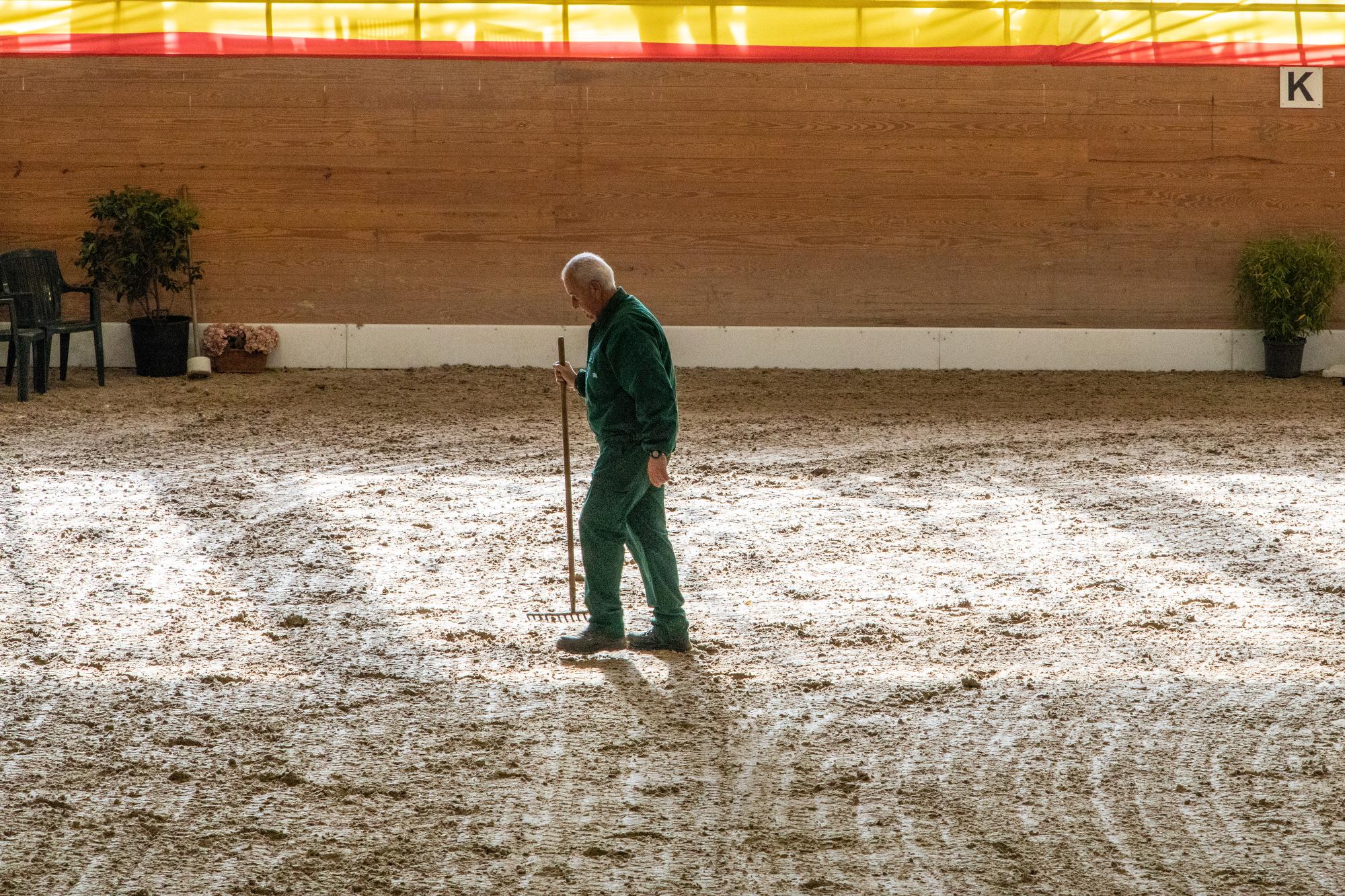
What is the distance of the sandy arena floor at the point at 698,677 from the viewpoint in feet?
8.25

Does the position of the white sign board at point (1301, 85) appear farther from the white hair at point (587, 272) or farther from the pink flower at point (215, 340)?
the white hair at point (587, 272)

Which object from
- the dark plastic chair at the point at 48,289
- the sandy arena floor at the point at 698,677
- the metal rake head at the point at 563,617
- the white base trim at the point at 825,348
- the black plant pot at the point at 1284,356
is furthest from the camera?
the white base trim at the point at 825,348

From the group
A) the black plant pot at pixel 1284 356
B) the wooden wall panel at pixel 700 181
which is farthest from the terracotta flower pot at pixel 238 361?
the black plant pot at pixel 1284 356

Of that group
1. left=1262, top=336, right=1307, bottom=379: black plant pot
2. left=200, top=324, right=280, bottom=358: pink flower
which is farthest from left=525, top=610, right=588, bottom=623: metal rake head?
left=1262, top=336, right=1307, bottom=379: black plant pot

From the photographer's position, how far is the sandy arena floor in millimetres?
2514

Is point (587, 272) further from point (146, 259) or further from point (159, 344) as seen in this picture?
point (159, 344)

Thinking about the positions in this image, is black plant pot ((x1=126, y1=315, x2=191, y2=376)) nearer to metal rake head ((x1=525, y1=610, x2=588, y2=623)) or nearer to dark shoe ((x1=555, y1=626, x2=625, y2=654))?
metal rake head ((x1=525, y1=610, x2=588, y2=623))

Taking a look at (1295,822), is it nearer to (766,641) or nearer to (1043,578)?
(766,641)

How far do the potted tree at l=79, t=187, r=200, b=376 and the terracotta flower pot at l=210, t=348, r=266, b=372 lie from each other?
0.22 metres

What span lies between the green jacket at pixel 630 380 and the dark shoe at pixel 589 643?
52 centimetres

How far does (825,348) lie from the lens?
371 inches

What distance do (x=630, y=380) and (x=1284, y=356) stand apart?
23.4 feet

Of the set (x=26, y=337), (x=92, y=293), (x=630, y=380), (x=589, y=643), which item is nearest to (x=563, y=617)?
(x=589, y=643)

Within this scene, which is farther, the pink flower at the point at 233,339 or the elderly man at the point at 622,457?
the pink flower at the point at 233,339
